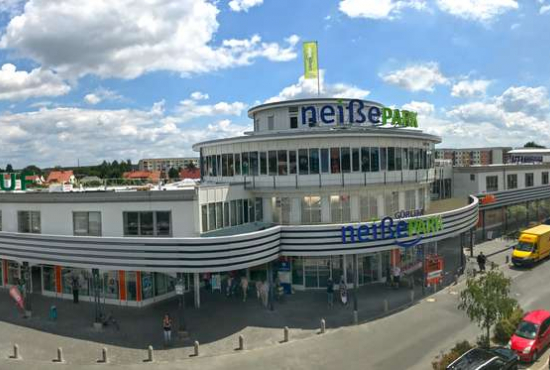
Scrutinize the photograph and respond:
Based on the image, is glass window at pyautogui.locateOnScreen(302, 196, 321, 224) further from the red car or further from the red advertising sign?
the red advertising sign

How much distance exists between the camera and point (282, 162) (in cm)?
3403

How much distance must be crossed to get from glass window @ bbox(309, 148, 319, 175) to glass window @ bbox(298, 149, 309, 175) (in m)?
0.30

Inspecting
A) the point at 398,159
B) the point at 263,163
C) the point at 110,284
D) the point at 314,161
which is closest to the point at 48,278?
the point at 110,284

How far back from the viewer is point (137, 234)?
29.6 m

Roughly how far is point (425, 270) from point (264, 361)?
637 inches

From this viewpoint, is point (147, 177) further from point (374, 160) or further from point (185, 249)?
point (185, 249)

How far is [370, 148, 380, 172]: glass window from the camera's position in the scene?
113ft

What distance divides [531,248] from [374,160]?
684 inches

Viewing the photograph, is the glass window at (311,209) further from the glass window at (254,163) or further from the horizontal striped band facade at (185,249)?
the horizontal striped band facade at (185,249)

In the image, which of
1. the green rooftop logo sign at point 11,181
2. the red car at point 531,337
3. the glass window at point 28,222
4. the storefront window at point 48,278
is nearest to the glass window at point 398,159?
the red car at point 531,337

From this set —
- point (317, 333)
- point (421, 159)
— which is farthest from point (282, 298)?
point (421, 159)

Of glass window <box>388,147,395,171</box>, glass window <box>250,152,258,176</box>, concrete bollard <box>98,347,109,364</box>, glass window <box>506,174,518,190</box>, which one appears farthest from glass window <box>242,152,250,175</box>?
glass window <box>506,174,518,190</box>

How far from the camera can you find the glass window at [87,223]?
30781 millimetres

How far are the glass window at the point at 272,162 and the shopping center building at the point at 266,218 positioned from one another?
8 centimetres
